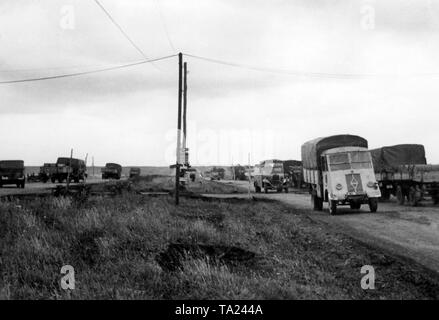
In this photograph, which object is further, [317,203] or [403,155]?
[403,155]

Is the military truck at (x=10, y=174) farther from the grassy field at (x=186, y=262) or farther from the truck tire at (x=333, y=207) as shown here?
the truck tire at (x=333, y=207)

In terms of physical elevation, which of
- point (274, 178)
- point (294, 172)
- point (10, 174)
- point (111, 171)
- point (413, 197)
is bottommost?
point (413, 197)

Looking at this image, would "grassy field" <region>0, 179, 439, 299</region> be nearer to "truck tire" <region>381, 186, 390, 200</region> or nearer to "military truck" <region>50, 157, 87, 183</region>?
"truck tire" <region>381, 186, 390, 200</region>

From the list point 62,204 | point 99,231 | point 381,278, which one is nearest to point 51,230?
point 99,231

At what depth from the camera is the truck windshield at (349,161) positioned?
1881 cm

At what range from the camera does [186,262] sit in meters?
7.38

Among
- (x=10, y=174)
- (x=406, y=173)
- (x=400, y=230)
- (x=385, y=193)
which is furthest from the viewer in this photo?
(x=10, y=174)

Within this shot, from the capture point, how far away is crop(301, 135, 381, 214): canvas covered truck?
18.3 meters

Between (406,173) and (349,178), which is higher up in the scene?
(406,173)

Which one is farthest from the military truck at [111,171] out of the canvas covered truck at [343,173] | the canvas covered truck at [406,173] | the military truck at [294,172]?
the canvas covered truck at [343,173]

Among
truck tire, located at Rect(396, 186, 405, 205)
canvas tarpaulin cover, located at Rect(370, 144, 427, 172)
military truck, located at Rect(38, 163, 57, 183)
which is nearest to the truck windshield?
truck tire, located at Rect(396, 186, 405, 205)

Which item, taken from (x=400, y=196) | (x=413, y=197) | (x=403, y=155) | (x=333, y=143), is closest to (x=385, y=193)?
(x=400, y=196)

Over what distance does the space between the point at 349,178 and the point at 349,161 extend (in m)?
0.84

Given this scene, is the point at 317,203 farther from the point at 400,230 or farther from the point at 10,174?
the point at 10,174
